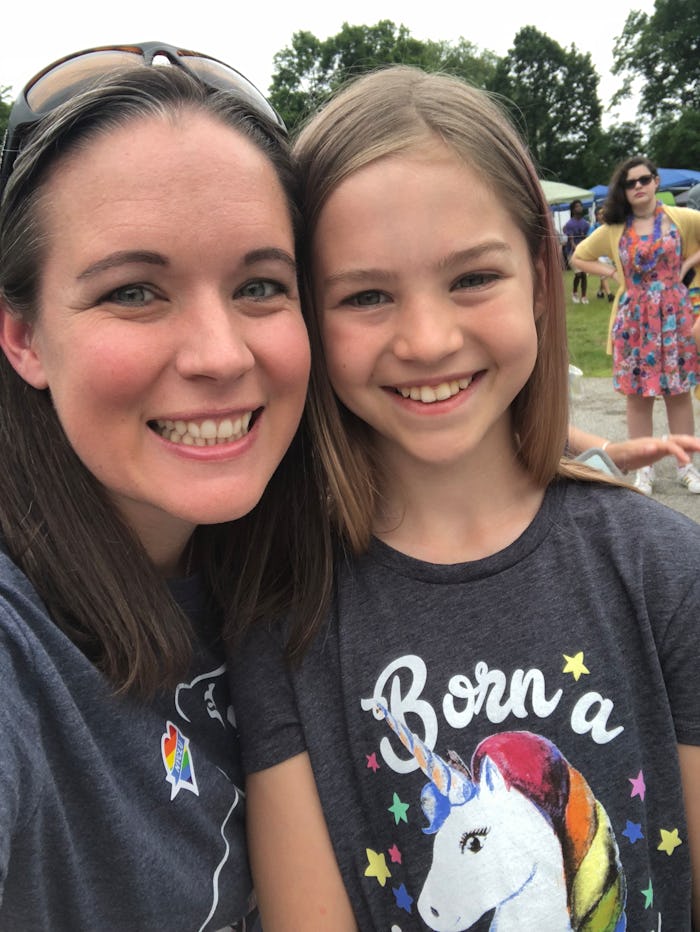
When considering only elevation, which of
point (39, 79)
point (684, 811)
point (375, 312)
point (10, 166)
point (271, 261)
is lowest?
point (684, 811)

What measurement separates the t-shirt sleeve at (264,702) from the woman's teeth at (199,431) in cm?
44

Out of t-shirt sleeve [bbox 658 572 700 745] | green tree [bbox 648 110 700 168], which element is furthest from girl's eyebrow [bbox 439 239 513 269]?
green tree [bbox 648 110 700 168]

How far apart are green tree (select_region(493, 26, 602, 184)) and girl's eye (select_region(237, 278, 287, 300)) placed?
54.5 metres

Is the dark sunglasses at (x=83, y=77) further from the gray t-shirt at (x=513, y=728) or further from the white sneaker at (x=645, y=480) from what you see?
the white sneaker at (x=645, y=480)

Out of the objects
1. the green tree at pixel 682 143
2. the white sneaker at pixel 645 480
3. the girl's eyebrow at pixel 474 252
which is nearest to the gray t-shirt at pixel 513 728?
the girl's eyebrow at pixel 474 252

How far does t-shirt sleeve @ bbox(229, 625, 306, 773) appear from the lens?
151 cm

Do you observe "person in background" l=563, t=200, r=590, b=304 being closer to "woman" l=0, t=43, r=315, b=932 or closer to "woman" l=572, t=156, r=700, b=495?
"woman" l=572, t=156, r=700, b=495

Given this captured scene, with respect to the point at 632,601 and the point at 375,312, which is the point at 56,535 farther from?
the point at 632,601

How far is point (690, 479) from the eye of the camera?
4938 mm

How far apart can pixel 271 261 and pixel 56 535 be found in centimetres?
65

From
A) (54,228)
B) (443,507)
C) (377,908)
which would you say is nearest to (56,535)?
(54,228)

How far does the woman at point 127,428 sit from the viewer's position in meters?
1.24

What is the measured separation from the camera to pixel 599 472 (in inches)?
67.8

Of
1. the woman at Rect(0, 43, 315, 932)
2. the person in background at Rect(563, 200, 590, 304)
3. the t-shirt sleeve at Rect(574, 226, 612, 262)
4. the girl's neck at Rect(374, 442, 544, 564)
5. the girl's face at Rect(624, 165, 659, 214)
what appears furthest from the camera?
the person in background at Rect(563, 200, 590, 304)
